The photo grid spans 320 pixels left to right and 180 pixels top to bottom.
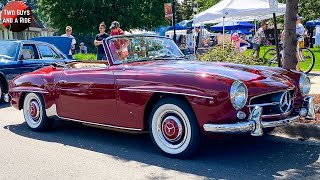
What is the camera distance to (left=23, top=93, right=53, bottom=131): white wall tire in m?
6.55

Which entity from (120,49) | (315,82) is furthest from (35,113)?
(315,82)

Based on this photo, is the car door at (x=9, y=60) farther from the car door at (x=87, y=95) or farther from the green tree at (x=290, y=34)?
the green tree at (x=290, y=34)

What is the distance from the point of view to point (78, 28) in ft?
104

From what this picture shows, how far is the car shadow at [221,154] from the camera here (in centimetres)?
450

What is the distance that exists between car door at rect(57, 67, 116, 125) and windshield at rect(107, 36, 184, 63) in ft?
1.19

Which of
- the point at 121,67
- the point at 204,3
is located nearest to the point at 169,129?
the point at 121,67

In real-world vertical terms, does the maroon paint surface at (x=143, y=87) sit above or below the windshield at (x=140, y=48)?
below

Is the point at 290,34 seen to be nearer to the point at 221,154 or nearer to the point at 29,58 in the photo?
the point at 221,154

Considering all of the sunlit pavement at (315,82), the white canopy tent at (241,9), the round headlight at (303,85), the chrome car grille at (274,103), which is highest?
the white canopy tent at (241,9)

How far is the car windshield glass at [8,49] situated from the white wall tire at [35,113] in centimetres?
335

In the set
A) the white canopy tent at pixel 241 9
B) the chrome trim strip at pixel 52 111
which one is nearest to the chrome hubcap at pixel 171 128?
the chrome trim strip at pixel 52 111

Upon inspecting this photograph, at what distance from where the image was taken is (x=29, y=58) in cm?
1014

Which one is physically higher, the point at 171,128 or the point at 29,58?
the point at 29,58

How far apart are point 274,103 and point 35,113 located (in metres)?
3.66
